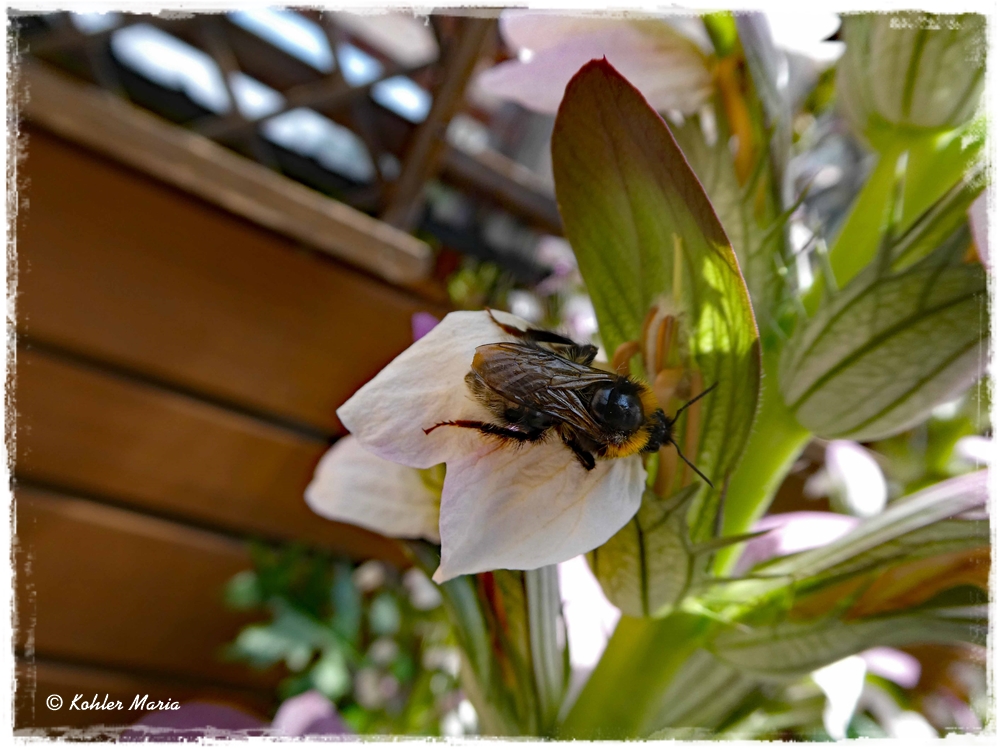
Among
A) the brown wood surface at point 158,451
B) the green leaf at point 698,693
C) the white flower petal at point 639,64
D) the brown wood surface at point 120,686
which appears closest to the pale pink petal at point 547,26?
the white flower petal at point 639,64

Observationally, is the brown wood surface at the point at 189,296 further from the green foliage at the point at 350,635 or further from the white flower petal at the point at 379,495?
the white flower petal at the point at 379,495

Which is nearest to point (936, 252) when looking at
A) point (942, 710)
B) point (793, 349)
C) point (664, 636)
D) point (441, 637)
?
point (793, 349)

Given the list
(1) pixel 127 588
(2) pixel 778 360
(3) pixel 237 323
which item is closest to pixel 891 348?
(2) pixel 778 360

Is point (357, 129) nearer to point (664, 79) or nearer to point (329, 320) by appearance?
point (329, 320)

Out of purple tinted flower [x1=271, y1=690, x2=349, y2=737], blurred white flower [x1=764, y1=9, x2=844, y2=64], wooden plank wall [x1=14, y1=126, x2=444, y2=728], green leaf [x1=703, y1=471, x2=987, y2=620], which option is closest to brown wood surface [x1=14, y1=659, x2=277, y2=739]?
wooden plank wall [x1=14, y1=126, x2=444, y2=728]

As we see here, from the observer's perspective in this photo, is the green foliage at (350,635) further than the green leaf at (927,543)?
Yes

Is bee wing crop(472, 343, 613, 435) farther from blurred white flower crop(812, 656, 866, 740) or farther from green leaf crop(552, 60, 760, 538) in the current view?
blurred white flower crop(812, 656, 866, 740)

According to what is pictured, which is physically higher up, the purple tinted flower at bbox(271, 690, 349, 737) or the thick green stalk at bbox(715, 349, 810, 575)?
the thick green stalk at bbox(715, 349, 810, 575)

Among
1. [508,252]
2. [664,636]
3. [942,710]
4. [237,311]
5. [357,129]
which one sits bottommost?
[942,710]
